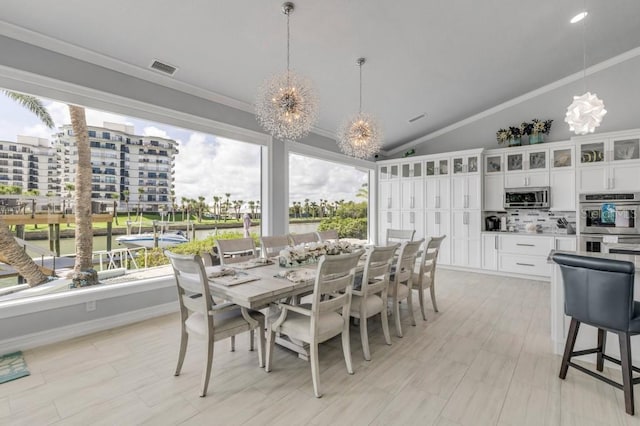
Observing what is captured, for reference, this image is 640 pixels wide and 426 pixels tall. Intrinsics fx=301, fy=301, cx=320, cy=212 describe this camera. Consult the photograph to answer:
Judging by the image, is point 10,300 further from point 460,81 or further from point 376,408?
point 460,81

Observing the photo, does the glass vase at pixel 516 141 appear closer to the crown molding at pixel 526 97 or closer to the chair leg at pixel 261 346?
the crown molding at pixel 526 97

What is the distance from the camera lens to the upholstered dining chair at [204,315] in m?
2.05

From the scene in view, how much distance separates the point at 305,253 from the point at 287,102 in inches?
54.9

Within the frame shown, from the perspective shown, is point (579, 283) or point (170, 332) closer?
point (579, 283)

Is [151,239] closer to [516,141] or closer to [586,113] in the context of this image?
[586,113]

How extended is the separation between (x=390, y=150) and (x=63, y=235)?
664 cm

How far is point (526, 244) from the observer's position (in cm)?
556

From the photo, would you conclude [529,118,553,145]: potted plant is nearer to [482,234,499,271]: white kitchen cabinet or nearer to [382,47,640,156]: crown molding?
[382,47,640,156]: crown molding

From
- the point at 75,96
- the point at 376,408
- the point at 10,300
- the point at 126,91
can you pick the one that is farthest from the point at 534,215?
the point at 10,300

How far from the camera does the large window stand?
18.7 feet

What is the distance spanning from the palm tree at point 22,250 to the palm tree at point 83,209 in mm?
248

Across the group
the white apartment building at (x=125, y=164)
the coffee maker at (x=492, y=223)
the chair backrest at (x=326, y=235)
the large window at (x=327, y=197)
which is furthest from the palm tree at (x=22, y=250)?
the coffee maker at (x=492, y=223)

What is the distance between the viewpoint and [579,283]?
6.89 feet

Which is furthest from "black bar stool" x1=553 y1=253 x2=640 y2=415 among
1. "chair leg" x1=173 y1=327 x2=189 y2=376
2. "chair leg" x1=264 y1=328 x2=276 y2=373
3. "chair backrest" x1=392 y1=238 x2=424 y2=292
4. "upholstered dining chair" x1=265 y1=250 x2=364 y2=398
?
"chair leg" x1=173 y1=327 x2=189 y2=376
